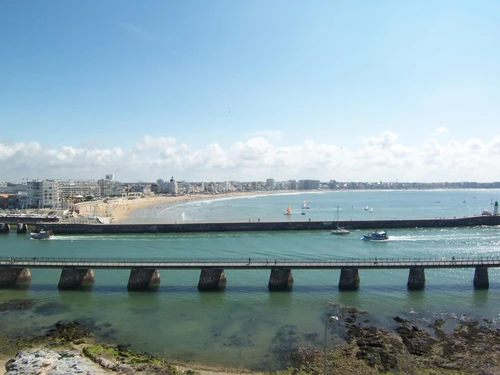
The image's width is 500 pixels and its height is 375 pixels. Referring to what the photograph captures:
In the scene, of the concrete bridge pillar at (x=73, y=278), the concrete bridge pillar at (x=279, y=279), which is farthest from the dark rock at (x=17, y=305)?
the concrete bridge pillar at (x=279, y=279)

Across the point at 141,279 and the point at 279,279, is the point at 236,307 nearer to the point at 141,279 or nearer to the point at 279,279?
the point at 279,279

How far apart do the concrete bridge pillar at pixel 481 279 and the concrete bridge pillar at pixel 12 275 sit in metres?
37.2

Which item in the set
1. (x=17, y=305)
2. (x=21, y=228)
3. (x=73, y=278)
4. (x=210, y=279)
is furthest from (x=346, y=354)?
(x=21, y=228)

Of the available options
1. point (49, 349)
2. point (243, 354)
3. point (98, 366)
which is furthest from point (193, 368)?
point (49, 349)

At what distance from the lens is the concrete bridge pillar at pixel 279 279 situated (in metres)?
28.2

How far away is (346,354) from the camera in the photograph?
1756cm

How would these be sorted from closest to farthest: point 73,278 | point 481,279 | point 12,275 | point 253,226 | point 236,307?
point 236,307 → point 73,278 → point 12,275 → point 481,279 → point 253,226

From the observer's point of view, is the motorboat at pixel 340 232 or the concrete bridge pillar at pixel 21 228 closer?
the motorboat at pixel 340 232

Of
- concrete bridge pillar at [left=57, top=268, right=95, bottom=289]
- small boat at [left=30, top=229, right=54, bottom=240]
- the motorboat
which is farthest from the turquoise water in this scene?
the motorboat

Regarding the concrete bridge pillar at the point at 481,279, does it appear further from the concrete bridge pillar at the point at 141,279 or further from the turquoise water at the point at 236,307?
the concrete bridge pillar at the point at 141,279

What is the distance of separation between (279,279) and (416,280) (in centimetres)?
1103

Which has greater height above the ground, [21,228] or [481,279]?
[481,279]

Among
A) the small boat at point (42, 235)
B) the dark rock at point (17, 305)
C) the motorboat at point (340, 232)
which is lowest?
the dark rock at point (17, 305)

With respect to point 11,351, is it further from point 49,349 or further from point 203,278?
point 203,278
